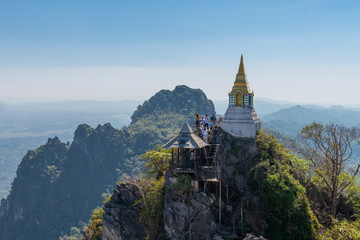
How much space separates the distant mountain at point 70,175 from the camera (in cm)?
10319

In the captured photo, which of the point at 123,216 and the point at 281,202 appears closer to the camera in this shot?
the point at 281,202

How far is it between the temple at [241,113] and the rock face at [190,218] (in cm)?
662

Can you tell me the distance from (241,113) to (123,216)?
13.9 metres

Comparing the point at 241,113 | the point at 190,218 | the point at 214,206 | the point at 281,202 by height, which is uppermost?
the point at 241,113

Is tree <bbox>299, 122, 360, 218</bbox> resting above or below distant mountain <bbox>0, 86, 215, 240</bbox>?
above

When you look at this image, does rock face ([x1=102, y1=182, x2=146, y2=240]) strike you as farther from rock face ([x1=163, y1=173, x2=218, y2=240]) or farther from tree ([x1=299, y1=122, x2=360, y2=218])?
tree ([x1=299, y1=122, x2=360, y2=218])

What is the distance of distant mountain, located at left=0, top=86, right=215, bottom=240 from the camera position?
103188 millimetres

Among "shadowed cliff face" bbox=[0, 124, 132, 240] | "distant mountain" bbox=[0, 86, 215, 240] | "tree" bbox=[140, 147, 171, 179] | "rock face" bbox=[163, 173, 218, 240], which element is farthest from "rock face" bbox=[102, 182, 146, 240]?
"shadowed cliff face" bbox=[0, 124, 132, 240]

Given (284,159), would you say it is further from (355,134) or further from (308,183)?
(355,134)

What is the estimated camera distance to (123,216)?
24.4 m

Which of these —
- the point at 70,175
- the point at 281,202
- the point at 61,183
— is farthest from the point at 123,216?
the point at 70,175

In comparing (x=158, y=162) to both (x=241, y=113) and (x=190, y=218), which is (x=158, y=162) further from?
(x=241, y=113)

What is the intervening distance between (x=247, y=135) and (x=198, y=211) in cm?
777

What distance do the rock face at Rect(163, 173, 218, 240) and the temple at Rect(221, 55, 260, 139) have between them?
662 cm
